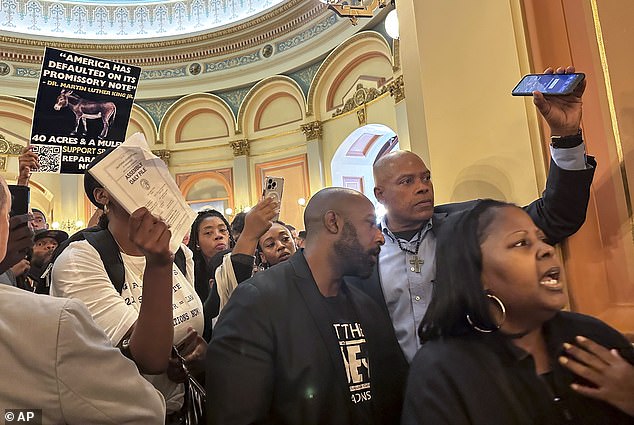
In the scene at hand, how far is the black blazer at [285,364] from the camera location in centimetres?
156

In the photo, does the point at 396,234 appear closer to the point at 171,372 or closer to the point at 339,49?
the point at 171,372

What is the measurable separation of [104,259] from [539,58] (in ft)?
6.61

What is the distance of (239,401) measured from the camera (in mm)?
1531

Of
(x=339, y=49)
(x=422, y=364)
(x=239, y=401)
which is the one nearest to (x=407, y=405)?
(x=422, y=364)

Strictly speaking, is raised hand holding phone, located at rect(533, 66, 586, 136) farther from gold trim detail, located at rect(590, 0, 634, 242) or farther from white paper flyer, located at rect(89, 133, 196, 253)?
white paper flyer, located at rect(89, 133, 196, 253)

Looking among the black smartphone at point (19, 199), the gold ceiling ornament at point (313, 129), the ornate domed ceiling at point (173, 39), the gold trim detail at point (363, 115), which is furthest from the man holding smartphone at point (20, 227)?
the ornate domed ceiling at point (173, 39)

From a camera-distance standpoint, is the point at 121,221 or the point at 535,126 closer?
the point at 121,221

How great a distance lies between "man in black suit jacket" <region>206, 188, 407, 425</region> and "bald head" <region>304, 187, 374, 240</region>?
0.22 ft

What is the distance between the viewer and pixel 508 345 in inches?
48.4

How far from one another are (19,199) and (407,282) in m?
1.71

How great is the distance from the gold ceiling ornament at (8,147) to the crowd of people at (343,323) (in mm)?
10382

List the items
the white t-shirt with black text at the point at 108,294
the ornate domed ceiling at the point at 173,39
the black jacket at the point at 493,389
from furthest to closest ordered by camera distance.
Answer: the ornate domed ceiling at the point at 173,39, the white t-shirt with black text at the point at 108,294, the black jacket at the point at 493,389

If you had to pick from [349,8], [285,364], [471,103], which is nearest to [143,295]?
[285,364]

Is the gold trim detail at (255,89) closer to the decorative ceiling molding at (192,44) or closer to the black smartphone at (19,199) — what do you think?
the decorative ceiling molding at (192,44)
